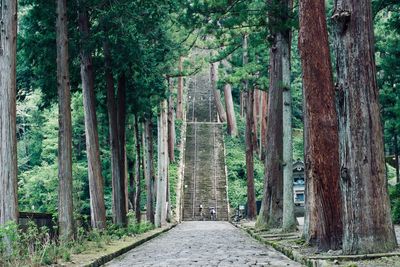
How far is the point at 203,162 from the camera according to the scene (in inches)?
2138

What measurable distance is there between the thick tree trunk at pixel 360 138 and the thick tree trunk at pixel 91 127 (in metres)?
10.4

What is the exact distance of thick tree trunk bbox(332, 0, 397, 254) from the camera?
8938mm

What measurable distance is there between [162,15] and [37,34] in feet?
12.4

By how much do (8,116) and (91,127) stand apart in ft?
20.6

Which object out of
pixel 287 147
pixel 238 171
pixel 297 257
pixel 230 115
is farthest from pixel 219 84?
pixel 297 257

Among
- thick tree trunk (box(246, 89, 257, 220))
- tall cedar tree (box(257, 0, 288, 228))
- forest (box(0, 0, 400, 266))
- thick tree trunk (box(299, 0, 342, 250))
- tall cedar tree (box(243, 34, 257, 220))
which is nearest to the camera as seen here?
forest (box(0, 0, 400, 266))

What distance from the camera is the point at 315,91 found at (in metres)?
12.1

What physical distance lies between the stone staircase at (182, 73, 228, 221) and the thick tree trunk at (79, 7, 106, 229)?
25037 millimetres

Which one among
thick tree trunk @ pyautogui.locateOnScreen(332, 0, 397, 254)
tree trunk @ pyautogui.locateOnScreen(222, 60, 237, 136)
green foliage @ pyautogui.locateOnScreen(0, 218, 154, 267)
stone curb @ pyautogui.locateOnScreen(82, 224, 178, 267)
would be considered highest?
tree trunk @ pyautogui.locateOnScreen(222, 60, 237, 136)

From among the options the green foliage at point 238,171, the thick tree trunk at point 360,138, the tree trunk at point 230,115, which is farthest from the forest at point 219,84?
the tree trunk at point 230,115

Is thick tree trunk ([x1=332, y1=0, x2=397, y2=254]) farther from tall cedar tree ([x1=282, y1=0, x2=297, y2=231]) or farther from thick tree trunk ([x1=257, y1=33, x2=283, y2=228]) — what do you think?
thick tree trunk ([x1=257, y1=33, x2=283, y2=228])

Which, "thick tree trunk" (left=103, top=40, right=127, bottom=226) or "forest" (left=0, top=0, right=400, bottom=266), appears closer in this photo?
"forest" (left=0, top=0, right=400, bottom=266)

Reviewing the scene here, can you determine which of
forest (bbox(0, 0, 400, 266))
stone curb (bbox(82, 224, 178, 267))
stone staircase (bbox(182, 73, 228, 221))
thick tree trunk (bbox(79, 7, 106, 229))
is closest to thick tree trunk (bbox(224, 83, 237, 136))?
stone staircase (bbox(182, 73, 228, 221))

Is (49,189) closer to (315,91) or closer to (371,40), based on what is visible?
(315,91)
